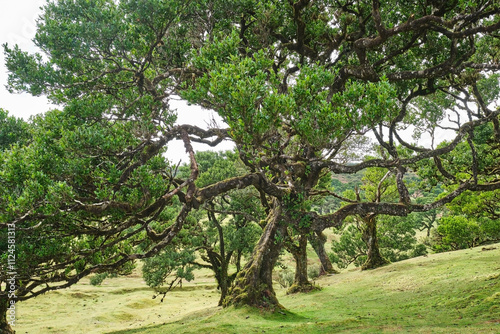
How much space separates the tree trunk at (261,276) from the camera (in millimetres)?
10414

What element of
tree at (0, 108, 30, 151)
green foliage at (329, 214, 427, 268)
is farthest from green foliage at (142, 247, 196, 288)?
green foliage at (329, 214, 427, 268)

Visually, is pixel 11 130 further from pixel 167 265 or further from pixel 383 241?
pixel 383 241

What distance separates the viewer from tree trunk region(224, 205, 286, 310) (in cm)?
1041

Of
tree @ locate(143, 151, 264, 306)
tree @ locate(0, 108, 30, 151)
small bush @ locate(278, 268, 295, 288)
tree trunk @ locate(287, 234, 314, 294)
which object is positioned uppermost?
tree @ locate(0, 108, 30, 151)

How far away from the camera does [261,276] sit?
10992 mm

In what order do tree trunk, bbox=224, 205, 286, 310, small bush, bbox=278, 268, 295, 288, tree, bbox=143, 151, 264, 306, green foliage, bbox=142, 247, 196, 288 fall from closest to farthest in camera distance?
tree trunk, bbox=224, 205, 286, 310 < green foliage, bbox=142, 247, 196, 288 < tree, bbox=143, 151, 264, 306 < small bush, bbox=278, 268, 295, 288

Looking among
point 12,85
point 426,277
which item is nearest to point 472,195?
point 426,277

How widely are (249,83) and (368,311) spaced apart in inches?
362

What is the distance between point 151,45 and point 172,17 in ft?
3.64

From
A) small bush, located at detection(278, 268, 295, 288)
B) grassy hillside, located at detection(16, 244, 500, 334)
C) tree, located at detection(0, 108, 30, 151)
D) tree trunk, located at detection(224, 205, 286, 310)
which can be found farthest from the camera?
small bush, located at detection(278, 268, 295, 288)

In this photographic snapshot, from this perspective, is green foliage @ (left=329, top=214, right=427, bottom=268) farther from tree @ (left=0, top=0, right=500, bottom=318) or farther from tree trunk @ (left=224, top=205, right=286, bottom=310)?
tree trunk @ (left=224, top=205, right=286, bottom=310)

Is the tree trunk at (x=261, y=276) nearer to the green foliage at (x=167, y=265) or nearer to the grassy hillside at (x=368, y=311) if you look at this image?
the grassy hillside at (x=368, y=311)

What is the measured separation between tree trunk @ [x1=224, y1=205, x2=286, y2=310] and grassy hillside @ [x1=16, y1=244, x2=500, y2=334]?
0.47 m

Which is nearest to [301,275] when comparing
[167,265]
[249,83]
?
[167,265]
